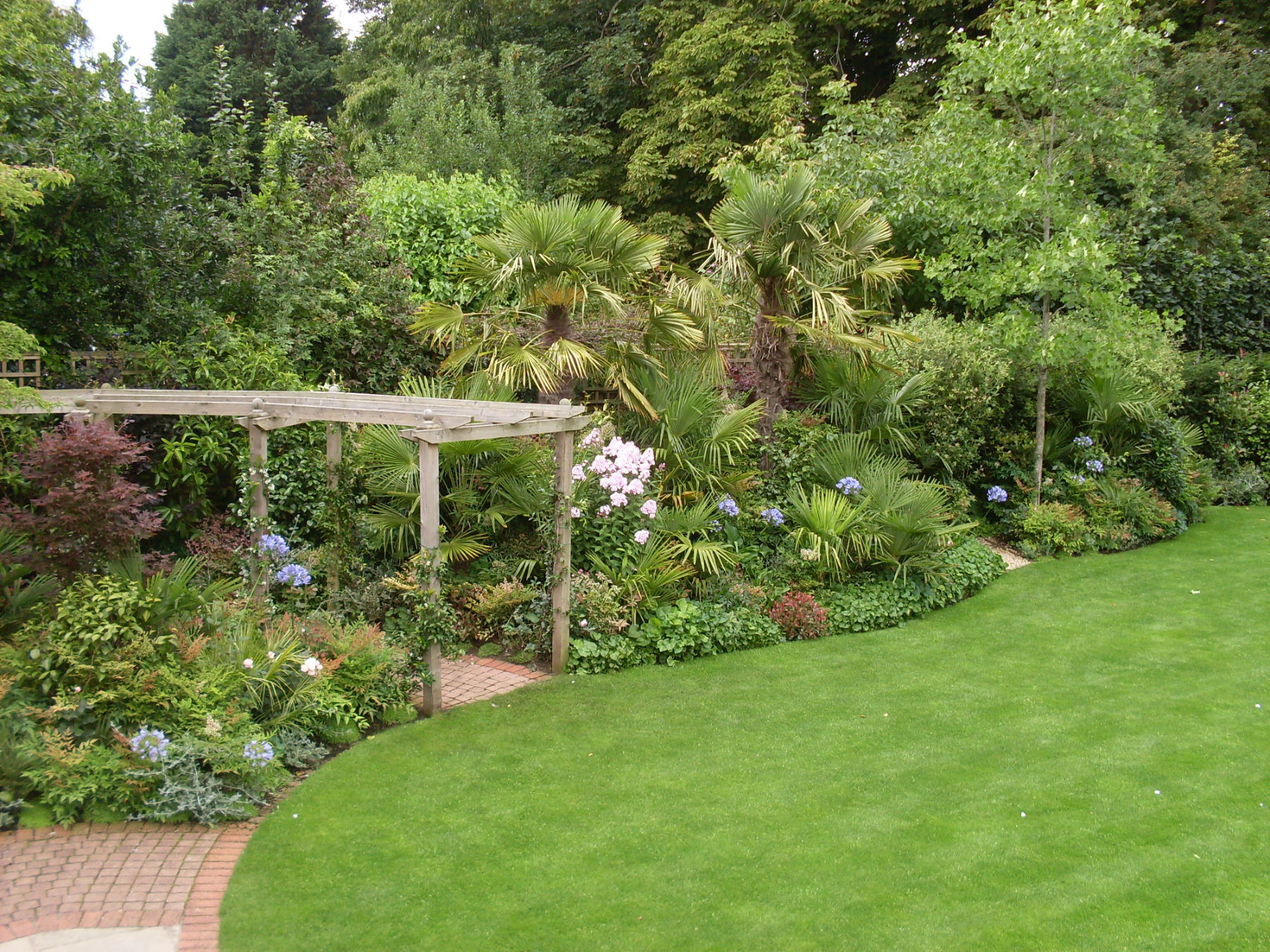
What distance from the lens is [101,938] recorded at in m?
3.96

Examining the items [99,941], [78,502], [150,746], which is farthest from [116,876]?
[78,502]

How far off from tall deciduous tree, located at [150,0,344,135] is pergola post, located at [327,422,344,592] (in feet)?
77.4

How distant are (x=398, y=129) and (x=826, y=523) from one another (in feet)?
46.0

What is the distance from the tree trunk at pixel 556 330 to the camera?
912cm

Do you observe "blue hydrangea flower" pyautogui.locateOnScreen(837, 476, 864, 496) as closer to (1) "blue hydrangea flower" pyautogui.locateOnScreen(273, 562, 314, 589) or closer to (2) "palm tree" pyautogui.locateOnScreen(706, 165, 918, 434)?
(2) "palm tree" pyautogui.locateOnScreen(706, 165, 918, 434)

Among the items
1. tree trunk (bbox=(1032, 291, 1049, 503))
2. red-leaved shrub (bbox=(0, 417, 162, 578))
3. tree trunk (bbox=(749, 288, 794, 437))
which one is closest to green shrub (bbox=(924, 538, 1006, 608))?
tree trunk (bbox=(1032, 291, 1049, 503))

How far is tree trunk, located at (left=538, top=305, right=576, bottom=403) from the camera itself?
29.9 feet

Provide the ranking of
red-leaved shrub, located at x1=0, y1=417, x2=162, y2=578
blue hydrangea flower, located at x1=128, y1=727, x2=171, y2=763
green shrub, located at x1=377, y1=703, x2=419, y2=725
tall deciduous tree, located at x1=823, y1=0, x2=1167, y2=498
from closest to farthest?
blue hydrangea flower, located at x1=128, y1=727, x2=171, y2=763 < red-leaved shrub, located at x1=0, y1=417, x2=162, y2=578 < green shrub, located at x1=377, y1=703, x2=419, y2=725 < tall deciduous tree, located at x1=823, y1=0, x2=1167, y2=498

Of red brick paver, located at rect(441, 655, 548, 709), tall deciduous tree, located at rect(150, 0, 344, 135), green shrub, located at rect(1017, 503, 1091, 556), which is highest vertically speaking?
tall deciduous tree, located at rect(150, 0, 344, 135)

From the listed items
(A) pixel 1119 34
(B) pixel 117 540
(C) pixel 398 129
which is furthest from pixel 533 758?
(C) pixel 398 129

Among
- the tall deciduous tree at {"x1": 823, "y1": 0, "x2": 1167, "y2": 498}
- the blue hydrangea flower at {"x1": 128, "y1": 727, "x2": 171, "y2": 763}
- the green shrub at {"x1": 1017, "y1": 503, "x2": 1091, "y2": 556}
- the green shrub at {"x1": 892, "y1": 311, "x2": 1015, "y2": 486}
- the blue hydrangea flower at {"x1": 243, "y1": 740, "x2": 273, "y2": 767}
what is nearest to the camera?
the blue hydrangea flower at {"x1": 128, "y1": 727, "x2": 171, "y2": 763}

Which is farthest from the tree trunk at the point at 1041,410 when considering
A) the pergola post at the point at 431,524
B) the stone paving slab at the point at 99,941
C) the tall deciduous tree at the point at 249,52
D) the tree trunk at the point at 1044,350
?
the tall deciduous tree at the point at 249,52

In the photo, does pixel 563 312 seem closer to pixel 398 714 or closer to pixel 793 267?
pixel 793 267

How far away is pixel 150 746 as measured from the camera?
493cm
